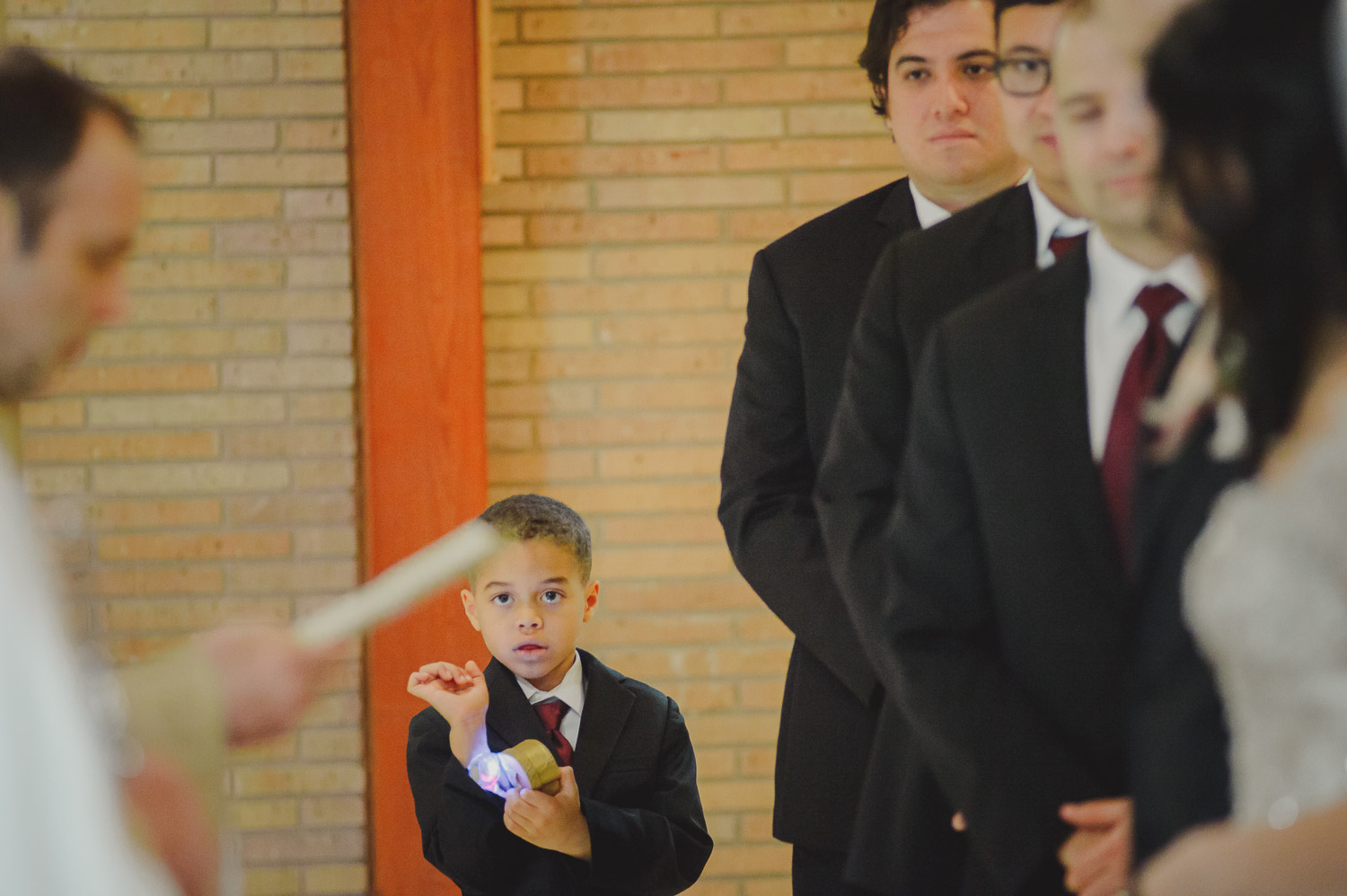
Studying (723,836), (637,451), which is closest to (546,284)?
(637,451)

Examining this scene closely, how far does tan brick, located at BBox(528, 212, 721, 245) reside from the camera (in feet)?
14.0

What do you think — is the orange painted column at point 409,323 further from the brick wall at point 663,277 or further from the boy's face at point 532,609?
the boy's face at point 532,609

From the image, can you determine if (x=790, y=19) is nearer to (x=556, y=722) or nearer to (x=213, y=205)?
(x=213, y=205)

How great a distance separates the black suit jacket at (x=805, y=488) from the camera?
2006 millimetres

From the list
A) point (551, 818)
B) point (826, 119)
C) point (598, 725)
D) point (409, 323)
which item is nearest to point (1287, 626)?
point (551, 818)

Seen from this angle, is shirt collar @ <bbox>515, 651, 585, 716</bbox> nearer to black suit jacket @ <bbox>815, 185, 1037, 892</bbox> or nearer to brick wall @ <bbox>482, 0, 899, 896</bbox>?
black suit jacket @ <bbox>815, 185, 1037, 892</bbox>

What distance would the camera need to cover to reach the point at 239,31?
3637mm

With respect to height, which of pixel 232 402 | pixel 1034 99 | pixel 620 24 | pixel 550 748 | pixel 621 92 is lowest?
pixel 550 748

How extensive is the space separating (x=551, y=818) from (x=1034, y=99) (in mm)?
1425

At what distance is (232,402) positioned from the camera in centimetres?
371

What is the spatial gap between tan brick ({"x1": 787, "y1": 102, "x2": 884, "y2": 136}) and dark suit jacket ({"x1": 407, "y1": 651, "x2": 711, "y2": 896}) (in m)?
2.37

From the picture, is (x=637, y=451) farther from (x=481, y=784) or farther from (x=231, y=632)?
(x=231, y=632)

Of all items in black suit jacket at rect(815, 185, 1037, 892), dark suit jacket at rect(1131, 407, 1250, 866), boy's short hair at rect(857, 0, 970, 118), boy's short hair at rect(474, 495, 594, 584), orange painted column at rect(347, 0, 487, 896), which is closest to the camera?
dark suit jacket at rect(1131, 407, 1250, 866)

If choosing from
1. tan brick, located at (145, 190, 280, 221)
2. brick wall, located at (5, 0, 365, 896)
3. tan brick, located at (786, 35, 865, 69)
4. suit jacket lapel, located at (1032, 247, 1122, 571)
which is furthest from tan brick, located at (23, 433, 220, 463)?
suit jacket lapel, located at (1032, 247, 1122, 571)
